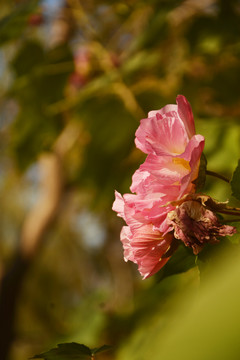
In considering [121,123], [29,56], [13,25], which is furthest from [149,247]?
[29,56]

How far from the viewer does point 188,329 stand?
3.8 inches

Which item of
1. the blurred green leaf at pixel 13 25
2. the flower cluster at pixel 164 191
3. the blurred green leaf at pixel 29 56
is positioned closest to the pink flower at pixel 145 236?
the flower cluster at pixel 164 191

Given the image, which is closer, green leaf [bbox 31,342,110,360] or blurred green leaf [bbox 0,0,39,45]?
green leaf [bbox 31,342,110,360]

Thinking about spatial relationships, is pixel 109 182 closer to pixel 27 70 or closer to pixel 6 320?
pixel 27 70

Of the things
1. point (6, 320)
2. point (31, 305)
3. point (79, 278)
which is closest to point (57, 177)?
point (6, 320)

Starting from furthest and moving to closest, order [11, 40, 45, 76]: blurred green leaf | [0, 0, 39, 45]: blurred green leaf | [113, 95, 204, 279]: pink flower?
[11, 40, 45, 76]: blurred green leaf
[0, 0, 39, 45]: blurred green leaf
[113, 95, 204, 279]: pink flower

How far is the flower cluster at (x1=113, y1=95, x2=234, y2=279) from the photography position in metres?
0.26

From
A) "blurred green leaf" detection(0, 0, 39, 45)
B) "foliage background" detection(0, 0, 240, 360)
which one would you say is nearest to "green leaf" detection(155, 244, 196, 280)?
"foliage background" detection(0, 0, 240, 360)

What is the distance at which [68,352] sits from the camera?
289 millimetres

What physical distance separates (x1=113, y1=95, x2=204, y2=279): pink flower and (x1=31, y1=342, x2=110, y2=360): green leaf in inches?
2.5

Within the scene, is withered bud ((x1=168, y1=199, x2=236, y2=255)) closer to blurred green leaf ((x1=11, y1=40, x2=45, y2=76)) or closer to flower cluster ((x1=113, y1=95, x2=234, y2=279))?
flower cluster ((x1=113, y1=95, x2=234, y2=279))

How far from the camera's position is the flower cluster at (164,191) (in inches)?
10.1

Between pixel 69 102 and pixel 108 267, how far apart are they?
2.34 m

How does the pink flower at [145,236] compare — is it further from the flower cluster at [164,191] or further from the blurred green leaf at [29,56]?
the blurred green leaf at [29,56]
